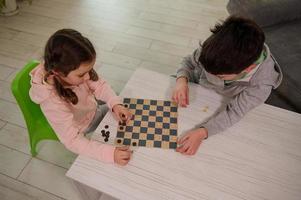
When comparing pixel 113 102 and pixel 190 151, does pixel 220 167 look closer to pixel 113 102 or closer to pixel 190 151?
pixel 190 151

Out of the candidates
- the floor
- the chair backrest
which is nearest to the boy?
the chair backrest

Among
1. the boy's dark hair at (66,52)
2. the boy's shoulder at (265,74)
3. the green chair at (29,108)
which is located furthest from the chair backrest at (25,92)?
the boy's shoulder at (265,74)

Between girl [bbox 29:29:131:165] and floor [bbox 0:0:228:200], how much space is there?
2.15 ft

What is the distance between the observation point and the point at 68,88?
1073 millimetres

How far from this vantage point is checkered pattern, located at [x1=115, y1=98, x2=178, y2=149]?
1.03 metres

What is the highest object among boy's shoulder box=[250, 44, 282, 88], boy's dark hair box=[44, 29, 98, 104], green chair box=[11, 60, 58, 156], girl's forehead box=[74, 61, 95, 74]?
boy's dark hair box=[44, 29, 98, 104]

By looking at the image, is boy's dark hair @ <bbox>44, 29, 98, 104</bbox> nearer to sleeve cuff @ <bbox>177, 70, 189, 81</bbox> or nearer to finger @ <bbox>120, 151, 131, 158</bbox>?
finger @ <bbox>120, 151, 131, 158</bbox>

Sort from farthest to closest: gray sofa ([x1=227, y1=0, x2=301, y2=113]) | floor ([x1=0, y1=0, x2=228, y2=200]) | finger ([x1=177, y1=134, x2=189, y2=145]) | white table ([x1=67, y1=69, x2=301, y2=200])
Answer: floor ([x1=0, y1=0, x2=228, y2=200]), gray sofa ([x1=227, y1=0, x2=301, y2=113]), finger ([x1=177, y1=134, x2=189, y2=145]), white table ([x1=67, y1=69, x2=301, y2=200])

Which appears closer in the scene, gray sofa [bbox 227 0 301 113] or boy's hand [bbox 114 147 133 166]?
boy's hand [bbox 114 147 133 166]

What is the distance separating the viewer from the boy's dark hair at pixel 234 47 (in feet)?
2.99

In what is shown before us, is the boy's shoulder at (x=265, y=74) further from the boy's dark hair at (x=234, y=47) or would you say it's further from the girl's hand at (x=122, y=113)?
the girl's hand at (x=122, y=113)

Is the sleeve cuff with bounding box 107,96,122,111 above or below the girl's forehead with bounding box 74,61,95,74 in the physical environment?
below

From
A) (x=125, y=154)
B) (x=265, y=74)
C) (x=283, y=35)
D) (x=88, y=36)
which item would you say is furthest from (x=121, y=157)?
(x=88, y=36)

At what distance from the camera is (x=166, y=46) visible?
2.41 metres
